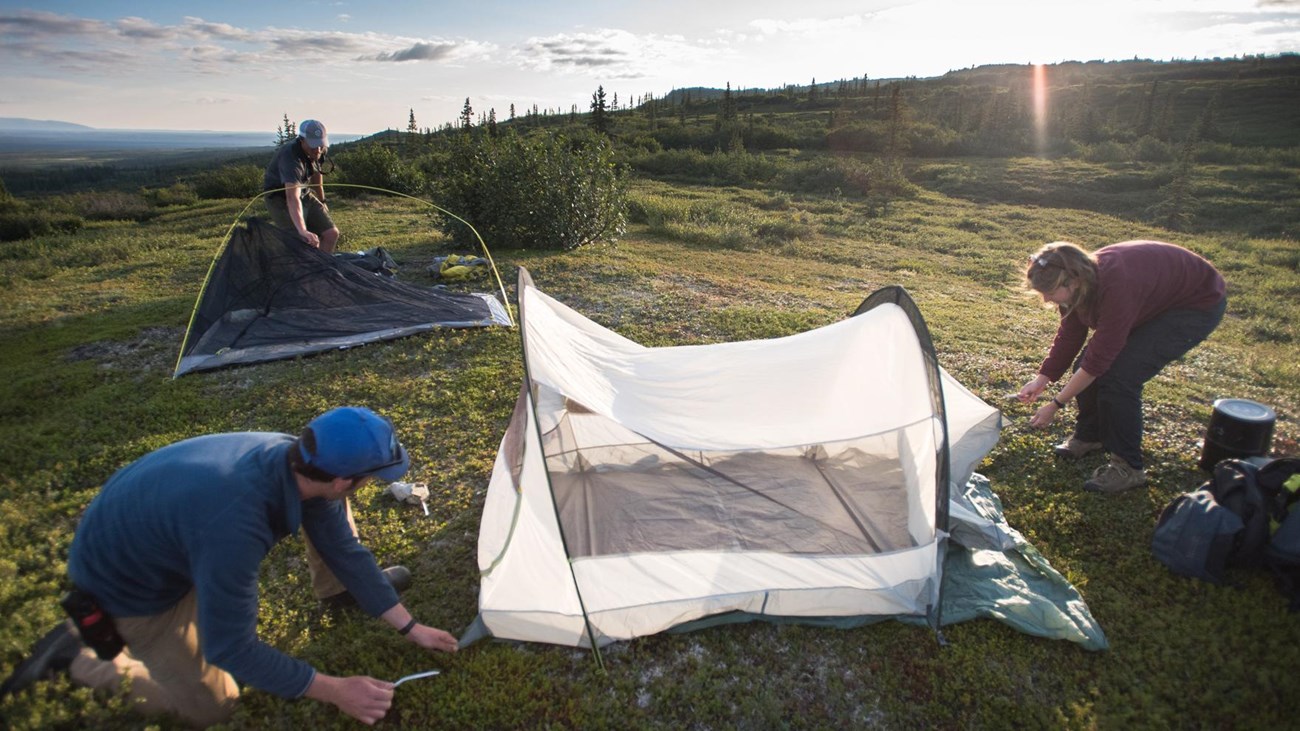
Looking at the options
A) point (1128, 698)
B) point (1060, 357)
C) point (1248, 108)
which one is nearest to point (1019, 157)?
point (1248, 108)

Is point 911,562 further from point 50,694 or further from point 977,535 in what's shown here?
point 50,694

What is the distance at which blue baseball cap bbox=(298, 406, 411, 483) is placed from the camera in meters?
2.37

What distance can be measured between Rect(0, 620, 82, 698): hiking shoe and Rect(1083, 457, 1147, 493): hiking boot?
607cm

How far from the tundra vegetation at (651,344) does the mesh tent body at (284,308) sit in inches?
14.3

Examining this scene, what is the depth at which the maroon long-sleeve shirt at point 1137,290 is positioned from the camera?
13.8 ft

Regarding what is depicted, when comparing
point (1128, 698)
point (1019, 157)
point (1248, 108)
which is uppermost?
point (1248, 108)

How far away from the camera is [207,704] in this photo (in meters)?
2.82

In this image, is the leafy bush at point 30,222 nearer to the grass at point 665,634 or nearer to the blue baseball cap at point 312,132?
the grass at point 665,634

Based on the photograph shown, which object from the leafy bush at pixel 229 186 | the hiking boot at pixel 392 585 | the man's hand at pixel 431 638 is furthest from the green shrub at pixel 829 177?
the man's hand at pixel 431 638

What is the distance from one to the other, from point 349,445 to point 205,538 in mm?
541

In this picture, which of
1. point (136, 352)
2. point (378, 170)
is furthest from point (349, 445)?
point (378, 170)

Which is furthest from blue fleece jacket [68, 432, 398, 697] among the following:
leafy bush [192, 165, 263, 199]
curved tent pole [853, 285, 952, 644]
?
leafy bush [192, 165, 263, 199]

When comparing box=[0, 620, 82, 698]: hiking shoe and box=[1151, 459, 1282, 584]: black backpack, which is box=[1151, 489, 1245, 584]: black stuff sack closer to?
box=[1151, 459, 1282, 584]: black backpack

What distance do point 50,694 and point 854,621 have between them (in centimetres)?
368
